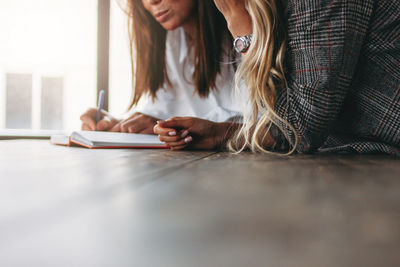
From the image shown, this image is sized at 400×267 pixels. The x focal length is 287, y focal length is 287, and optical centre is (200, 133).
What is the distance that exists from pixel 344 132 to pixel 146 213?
0.63 meters

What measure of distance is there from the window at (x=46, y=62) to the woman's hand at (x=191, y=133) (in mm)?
1561

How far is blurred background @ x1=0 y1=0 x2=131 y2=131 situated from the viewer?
2.01 metres

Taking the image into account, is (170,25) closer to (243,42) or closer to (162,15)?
(162,15)

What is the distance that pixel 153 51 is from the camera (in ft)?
4.33

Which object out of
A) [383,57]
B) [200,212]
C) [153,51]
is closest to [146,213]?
[200,212]

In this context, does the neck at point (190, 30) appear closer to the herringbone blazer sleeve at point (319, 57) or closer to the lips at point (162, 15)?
the lips at point (162, 15)

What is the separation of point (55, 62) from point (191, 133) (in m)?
1.98

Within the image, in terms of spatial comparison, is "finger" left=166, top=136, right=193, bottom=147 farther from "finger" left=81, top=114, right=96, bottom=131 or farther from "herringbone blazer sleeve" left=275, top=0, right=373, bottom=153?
"finger" left=81, top=114, right=96, bottom=131

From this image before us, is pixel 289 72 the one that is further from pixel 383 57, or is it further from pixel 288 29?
pixel 383 57

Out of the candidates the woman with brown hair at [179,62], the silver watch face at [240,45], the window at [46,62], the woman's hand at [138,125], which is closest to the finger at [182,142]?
the silver watch face at [240,45]

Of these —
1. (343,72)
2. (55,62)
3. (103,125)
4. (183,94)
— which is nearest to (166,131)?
(343,72)

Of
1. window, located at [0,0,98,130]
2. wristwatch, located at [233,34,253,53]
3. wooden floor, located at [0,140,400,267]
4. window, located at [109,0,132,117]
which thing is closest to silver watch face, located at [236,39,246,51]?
wristwatch, located at [233,34,253,53]

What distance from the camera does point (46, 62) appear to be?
2.21 m

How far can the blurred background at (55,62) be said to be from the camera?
2.01 metres
